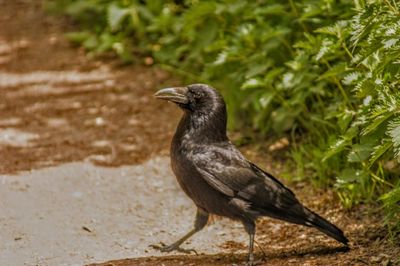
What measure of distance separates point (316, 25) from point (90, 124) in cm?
247

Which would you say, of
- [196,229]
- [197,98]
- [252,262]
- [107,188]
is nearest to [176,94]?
[197,98]

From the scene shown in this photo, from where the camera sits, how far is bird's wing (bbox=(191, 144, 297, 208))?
491 cm

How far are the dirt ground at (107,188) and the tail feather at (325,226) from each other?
12 centimetres

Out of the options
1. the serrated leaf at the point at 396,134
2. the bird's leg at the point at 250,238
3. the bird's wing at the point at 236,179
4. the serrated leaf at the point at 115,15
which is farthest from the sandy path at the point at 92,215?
the serrated leaf at the point at 115,15

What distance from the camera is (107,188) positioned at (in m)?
6.31

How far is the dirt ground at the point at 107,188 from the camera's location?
16.8 feet

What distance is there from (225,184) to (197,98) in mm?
602

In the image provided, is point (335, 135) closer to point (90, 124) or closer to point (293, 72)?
point (293, 72)

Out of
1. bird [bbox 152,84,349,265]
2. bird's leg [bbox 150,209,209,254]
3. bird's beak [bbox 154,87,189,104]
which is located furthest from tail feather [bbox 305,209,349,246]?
bird's beak [bbox 154,87,189,104]

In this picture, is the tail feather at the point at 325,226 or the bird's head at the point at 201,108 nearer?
the tail feather at the point at 325,226

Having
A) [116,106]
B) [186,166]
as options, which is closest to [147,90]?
[116,106]

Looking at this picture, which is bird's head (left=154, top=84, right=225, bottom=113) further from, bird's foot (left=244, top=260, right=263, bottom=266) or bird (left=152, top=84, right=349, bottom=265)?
bird's foot (left=244, top=260, right=263, bottom=266)

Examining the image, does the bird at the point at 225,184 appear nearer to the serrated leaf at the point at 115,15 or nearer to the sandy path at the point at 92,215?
the sandy path at the point at 92,215

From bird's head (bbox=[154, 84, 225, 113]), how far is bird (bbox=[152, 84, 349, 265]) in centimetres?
1
